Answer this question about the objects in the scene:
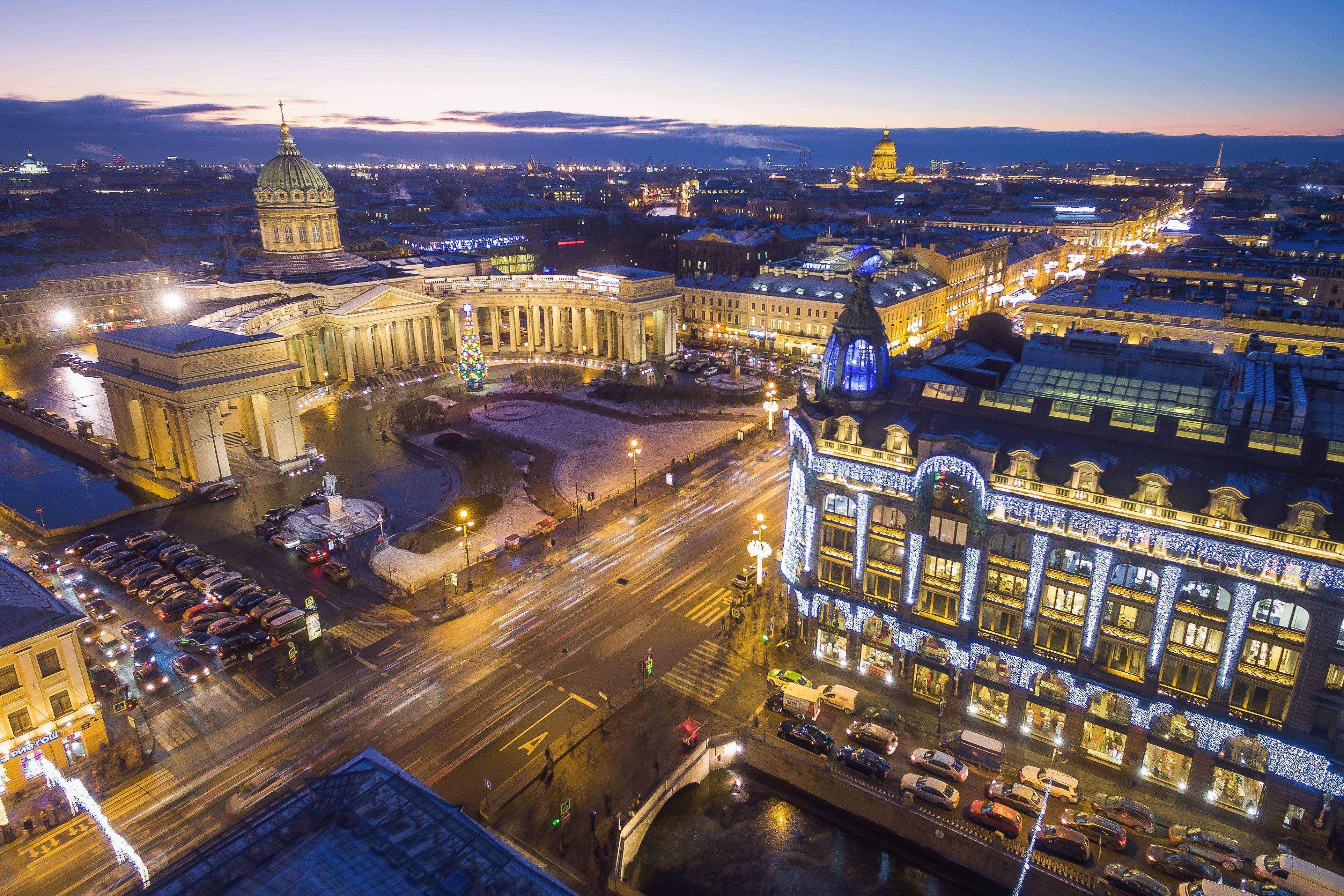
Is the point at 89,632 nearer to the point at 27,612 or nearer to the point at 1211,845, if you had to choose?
the point at 27,612

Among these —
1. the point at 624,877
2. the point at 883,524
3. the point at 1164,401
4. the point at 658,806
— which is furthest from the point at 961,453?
the point at 624,877

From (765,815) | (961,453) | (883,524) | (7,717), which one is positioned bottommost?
(765,815)

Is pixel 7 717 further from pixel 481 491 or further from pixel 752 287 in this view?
pixel 752 287

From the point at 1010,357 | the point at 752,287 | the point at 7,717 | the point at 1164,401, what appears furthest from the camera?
the point at 752,287

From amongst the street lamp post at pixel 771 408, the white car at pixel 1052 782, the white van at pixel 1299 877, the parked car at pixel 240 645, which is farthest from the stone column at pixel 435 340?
the white van at pixel 1299 877

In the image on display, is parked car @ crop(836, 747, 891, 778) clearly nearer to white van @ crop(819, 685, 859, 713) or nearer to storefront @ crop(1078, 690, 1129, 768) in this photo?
white van @ crop(819, 685, 859, 713)

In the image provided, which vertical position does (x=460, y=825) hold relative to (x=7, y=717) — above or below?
above

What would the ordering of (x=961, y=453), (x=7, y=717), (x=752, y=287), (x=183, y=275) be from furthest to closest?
(x=183, y=275)
(x=752, y=287)
(x=961, y=453)
(x=7, y=717)

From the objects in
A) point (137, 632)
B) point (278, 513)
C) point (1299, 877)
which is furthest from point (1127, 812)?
point (278, 513)
